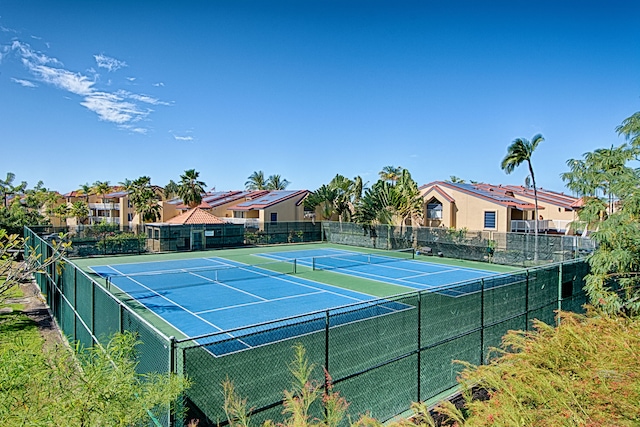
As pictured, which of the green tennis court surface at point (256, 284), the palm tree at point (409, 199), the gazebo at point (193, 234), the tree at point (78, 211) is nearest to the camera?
the green tennis court surface at point (256, 284)

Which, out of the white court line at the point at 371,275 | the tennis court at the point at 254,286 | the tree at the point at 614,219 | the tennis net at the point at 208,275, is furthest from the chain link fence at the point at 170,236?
the tree at the point at 614,219

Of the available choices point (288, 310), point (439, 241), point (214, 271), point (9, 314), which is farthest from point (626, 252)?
point (439, 241)

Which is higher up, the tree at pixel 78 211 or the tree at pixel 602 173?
the tree at pixel 602 173

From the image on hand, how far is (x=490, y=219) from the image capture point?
37.0 m

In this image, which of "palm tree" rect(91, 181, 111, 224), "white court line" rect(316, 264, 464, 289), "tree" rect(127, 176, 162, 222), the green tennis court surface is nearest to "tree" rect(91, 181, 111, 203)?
"palm tree" rect(91, 181, 111, 224)

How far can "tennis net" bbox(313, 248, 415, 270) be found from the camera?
28.8 m

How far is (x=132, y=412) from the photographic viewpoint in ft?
13.4

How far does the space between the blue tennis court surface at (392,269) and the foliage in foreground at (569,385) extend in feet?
51.4

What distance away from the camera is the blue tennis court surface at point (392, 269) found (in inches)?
928

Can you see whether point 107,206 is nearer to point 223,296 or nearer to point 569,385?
point 223,296

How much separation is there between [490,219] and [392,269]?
14056 millimetres

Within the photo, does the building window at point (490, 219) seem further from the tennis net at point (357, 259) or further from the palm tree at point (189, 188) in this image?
the palm tree at point (189, 188)

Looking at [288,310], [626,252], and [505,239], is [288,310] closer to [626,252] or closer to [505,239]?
[626,252]

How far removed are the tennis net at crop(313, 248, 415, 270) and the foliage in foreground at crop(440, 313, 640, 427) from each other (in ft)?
71.0
